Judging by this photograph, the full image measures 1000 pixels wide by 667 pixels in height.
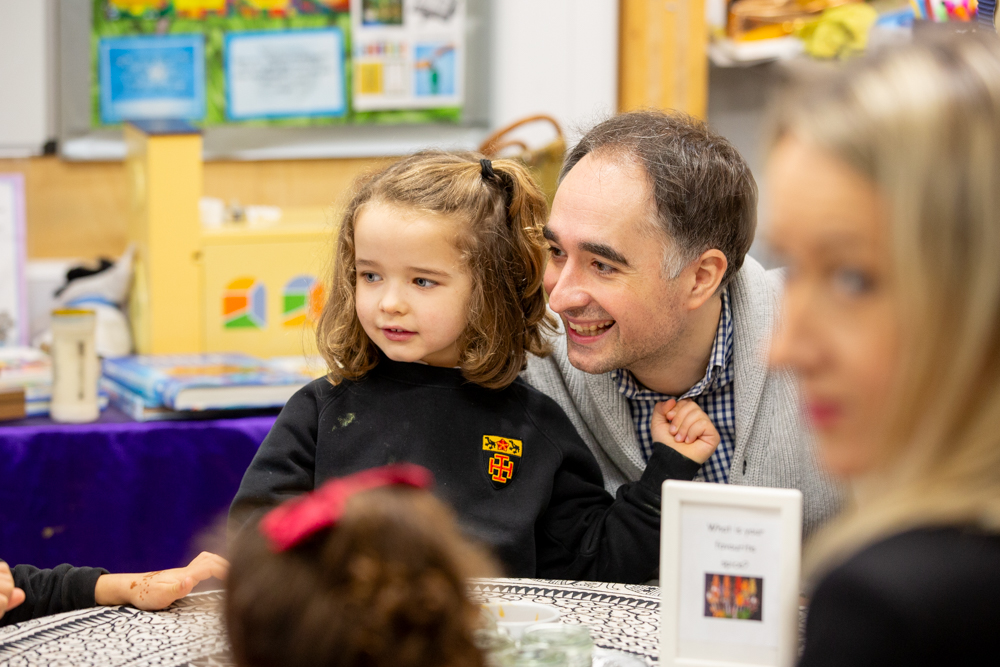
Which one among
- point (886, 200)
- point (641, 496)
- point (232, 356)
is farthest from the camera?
Result: point (232, 356)

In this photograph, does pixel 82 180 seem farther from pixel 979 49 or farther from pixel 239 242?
pixel 979 49

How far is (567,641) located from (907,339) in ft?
1.66

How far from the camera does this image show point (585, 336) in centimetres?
161

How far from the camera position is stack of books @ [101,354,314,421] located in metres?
2.12

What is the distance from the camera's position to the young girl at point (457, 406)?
147 centimetres

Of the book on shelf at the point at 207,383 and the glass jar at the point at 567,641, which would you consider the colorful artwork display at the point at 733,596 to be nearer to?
the glass jar at the point at 567,641

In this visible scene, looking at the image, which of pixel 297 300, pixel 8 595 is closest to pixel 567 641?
pixel 8 595

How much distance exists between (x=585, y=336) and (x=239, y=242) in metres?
1.21

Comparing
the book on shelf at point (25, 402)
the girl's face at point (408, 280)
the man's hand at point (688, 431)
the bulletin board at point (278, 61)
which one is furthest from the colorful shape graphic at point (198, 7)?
the man's hand at point (688, 431)

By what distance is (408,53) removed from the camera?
129 inches

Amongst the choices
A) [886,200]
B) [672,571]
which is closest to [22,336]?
A: [672,571]

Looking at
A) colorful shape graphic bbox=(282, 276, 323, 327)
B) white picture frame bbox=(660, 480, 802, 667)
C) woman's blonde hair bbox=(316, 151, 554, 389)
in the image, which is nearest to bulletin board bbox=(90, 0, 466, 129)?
colorful shape graphic bbox=(282, 276, 323, 327)

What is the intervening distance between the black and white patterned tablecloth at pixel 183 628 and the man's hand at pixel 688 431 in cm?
29

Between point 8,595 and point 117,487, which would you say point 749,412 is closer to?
point 8,595
